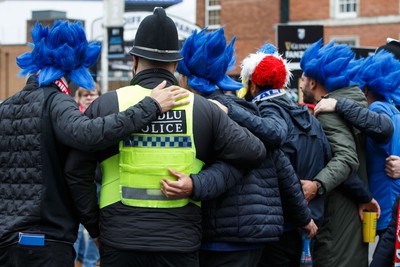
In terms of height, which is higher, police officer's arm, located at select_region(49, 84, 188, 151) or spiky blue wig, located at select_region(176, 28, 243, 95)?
spiky blue wig, located at select_region(176, 28, 243, 95)

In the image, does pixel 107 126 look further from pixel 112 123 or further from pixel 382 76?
pixel 382 76

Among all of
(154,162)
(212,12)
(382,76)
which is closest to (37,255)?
(154,162)

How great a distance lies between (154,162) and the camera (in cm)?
401

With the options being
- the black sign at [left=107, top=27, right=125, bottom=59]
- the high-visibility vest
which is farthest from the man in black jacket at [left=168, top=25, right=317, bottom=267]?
the black sign at [left=107, top=27, right=125, bottom=59]

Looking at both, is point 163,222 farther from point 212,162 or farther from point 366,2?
point 366,2

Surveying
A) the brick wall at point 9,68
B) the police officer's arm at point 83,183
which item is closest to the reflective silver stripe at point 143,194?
the police officer's arm at point 83,183

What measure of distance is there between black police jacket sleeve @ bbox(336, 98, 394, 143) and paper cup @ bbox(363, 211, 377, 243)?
2.00 feet

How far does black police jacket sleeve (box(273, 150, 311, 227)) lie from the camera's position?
15.6 feet

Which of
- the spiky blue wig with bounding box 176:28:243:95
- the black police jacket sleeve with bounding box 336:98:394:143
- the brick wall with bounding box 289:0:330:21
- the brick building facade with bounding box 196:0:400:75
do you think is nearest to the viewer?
the spiky blue wig with bounding box 176:28:243:95

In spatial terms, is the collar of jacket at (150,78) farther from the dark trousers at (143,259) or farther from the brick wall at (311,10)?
the brick wall at (311,10)

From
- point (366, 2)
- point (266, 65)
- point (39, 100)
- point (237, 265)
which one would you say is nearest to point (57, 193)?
point (39, 100)

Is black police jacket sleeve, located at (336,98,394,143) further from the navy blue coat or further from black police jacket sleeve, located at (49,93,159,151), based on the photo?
black police jacket sleeve, located at (49,93,159,151)

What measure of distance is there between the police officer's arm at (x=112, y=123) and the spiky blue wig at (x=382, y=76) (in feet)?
7.84

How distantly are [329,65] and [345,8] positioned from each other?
35.6 metres
